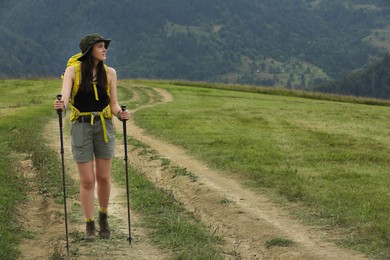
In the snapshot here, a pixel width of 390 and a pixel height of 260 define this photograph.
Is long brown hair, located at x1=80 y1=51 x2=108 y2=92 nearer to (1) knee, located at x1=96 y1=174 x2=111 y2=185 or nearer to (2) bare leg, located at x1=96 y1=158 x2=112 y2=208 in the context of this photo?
(2) bare leg, located at x1=96 y1=158 x2=112 y2=208

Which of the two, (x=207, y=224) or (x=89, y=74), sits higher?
(x=89, y=74)

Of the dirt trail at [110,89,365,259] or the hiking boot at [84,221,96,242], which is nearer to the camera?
the hiking boot at [84,221,96,242]

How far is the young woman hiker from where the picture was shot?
934 centimetres

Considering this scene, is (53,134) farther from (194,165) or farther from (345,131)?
(345,131)

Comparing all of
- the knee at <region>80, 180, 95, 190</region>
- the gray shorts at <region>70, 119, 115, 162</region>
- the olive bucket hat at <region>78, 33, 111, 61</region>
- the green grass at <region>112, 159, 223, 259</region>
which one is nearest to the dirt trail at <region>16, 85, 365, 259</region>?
the green grass at <region>112, 159, 223, 259</region>

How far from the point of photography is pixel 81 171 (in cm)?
959

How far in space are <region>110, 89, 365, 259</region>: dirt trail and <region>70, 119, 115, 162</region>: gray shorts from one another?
9.04 feet

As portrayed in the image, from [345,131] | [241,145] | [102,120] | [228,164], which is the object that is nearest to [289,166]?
[228,164]

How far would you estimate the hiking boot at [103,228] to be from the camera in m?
10.1

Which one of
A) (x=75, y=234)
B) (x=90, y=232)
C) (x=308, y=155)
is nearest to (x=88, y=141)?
(x=90, y=232)

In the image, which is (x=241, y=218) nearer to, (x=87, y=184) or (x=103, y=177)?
(x=103, y=177)

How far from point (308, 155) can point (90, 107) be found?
11650 mm

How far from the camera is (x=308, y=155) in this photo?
19.7 metres

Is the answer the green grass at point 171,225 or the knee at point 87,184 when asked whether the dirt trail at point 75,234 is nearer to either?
the green grass at point 171,225
